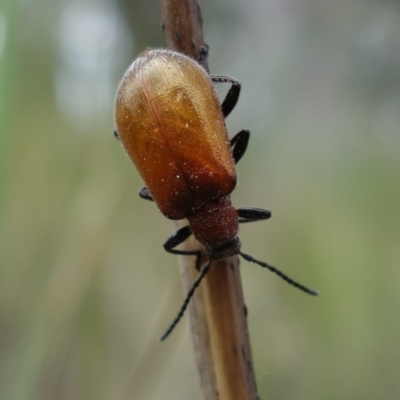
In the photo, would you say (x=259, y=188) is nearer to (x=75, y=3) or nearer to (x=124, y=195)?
(x=124, y=195)

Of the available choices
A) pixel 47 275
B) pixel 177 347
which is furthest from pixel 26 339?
pixel 177 347

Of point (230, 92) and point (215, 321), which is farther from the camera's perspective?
point (230, 92)

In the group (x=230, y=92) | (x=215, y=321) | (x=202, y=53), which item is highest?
(x=202, y=53)

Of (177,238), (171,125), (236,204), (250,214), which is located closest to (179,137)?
(171,125)

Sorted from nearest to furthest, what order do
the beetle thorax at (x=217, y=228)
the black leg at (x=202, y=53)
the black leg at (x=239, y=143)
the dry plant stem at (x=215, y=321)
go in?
the dry plant stem at (x=215, y=321) → the black leg at (x=202, y=53) → the beetle thorax at (x=217, y=228) → the black leg at (x=239, y=143)

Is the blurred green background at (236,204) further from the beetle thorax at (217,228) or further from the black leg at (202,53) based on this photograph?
the black leg at (202,53)

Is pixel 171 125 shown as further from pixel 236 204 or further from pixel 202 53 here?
pixel 236 204

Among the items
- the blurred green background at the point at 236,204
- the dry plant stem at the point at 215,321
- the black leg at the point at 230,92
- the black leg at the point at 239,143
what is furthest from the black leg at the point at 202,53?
the blurred green background at the point at 236,204
